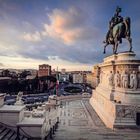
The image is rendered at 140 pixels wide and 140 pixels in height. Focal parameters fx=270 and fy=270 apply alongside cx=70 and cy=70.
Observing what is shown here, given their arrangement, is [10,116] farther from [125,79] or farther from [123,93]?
[125,79]

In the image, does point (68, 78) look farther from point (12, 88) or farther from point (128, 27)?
point (128, 27)

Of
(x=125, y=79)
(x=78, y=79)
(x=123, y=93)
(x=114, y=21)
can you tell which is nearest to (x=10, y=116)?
(x=123, y=93)

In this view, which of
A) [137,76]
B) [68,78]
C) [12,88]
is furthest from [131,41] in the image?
[68,78]

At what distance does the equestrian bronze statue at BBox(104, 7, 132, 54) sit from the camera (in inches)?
869

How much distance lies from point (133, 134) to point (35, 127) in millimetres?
6347

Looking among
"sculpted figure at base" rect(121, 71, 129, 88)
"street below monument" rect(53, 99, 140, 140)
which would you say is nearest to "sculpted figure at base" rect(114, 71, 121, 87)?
"sculpted figure at base" rect(121, 71, 129, 88)

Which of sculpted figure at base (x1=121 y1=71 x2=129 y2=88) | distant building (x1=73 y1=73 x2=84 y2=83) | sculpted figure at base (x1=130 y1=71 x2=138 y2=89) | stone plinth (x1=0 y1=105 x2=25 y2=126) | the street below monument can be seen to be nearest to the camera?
stone plinth (x1=0 y1=105 x2=25 y2=126)

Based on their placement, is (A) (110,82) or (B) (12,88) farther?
(B) (12,88)

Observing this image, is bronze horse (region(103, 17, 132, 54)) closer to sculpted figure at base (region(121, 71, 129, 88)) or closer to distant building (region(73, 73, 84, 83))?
sculpted figure at base (region(121, 71, 129, 88))

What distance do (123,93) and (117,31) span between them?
626 cm

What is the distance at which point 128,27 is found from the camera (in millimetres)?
22109

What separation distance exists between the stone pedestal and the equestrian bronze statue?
63.1 inches

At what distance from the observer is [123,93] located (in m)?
19.5

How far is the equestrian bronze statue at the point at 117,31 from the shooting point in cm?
2208
